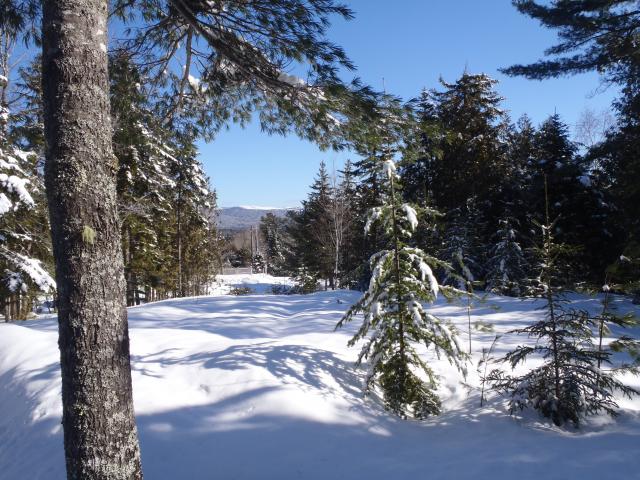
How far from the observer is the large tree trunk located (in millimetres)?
2162

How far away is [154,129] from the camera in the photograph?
5.50m

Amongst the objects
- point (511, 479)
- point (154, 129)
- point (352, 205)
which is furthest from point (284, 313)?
point (352, 205)

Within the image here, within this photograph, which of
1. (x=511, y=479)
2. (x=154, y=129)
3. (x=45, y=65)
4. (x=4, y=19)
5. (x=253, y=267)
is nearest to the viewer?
(x=45, y=65)

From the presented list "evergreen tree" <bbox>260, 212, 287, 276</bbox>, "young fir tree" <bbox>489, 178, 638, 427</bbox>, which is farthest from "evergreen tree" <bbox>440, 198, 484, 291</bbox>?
"evergreen tree" <bbox>260, 212, 287, 276</bbox>

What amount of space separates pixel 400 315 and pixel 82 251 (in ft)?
10.0

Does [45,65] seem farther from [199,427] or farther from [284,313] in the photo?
[284,313]

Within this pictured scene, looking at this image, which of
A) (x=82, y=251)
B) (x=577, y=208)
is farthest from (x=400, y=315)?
(x=577, y=208)

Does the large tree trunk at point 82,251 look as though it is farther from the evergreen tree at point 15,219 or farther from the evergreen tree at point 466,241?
the evergreen tree at point 466,241

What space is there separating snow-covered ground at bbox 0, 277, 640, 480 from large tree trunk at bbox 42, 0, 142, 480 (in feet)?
3.60

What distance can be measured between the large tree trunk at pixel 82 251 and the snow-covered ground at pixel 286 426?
110 centimetres

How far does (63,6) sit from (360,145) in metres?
3.11

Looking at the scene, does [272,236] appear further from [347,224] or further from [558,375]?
[558,375]

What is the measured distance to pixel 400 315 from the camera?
407cm

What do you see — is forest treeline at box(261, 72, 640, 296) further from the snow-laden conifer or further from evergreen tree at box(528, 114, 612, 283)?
the snow-laden conifer
